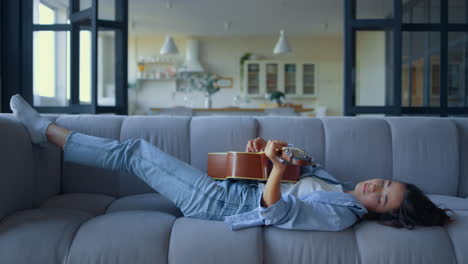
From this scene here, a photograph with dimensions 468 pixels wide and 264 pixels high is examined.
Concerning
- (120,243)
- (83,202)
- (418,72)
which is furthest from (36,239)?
(418,72)

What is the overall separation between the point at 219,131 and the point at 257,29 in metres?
6.87

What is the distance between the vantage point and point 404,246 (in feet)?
4.62

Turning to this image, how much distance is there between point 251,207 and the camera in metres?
1.63

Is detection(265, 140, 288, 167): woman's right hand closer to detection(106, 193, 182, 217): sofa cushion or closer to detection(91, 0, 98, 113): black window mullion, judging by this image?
detection(106, 193, 182, 217): sofa cushion

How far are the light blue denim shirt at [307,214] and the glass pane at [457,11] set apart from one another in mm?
2119

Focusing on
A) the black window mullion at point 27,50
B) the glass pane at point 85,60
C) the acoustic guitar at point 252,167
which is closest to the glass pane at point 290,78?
the glass pane at point 85,60

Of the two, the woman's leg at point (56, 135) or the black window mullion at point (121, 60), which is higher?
the black window mullion at point (121, 60)

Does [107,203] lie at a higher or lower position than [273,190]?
lower

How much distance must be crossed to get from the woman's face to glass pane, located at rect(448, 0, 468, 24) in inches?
76.2

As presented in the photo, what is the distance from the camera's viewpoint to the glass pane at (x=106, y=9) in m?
3.11

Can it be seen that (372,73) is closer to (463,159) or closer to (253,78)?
(253,78)

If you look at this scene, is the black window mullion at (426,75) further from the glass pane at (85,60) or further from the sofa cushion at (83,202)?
the sofa cushion at (83,202)

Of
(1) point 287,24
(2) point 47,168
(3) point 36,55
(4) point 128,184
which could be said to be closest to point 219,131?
A: (4) point 128,184

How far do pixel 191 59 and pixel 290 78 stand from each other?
223 centimetres
